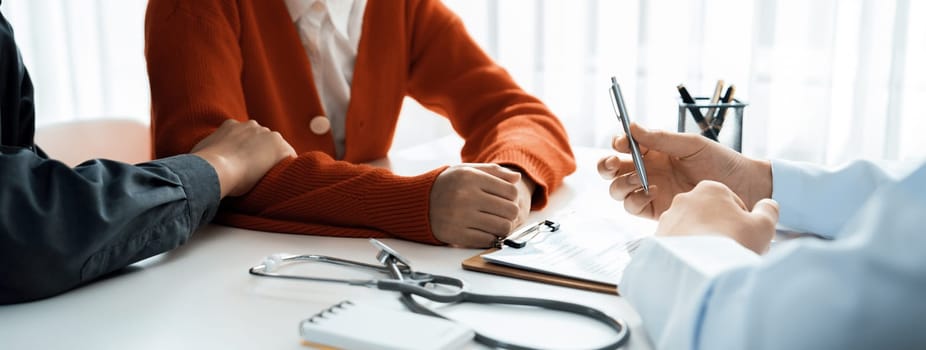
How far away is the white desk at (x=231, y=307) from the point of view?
0.66 m

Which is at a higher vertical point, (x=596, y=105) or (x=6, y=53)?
(x=6, y=53)

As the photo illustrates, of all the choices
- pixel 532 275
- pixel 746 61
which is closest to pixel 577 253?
pixel 532 275

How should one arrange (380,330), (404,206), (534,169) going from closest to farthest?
(380,330) < (404,206) < (534,169)

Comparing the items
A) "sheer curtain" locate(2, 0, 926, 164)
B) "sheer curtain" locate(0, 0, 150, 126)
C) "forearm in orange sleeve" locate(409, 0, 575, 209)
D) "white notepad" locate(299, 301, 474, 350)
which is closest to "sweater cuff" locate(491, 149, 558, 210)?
"forearm in orange sleeve" locate(409, 0, 575, 209)

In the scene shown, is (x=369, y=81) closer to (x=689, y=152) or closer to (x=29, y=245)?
(x=689, y=152)

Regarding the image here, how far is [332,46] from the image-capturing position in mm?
1436

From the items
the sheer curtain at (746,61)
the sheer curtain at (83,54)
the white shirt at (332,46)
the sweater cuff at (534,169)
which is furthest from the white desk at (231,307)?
the sheer curtain at (83,54)

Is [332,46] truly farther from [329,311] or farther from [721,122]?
[329,311]

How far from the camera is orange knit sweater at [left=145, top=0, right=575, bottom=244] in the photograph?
3.29 ft

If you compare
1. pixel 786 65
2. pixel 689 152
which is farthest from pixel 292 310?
pixel 786 65

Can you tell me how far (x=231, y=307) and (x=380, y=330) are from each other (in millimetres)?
167

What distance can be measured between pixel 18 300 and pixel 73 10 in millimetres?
2492

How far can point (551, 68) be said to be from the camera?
8.57 feet

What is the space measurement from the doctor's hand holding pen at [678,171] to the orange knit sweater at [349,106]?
125mm
